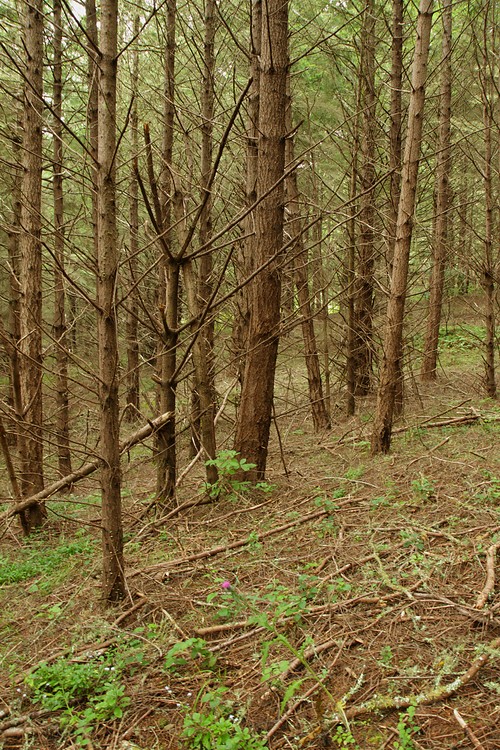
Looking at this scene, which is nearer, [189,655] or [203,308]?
[189,655]

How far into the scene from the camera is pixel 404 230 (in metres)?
6.02

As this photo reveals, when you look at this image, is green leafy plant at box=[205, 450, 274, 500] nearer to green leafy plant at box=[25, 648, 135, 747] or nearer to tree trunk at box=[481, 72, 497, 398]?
green leafy plant at box=[25, 648, 135, 747]

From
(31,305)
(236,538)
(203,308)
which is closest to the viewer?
(203,308)

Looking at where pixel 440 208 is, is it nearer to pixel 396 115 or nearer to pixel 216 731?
pixel 396 115

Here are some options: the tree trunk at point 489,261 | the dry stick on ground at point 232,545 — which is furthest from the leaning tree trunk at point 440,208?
the dry stick on ground at point 232,545

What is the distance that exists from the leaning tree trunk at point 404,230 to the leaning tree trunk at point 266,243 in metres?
1.67

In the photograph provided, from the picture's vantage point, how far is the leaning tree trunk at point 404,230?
5820 millimetres

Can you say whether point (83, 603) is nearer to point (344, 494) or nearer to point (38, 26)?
point (344, 494)

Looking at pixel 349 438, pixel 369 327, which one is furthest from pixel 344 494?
pixel 369 327

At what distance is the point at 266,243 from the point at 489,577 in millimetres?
3414

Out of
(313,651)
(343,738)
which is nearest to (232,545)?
(313,651)

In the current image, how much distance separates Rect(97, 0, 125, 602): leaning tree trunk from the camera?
2.75 metres

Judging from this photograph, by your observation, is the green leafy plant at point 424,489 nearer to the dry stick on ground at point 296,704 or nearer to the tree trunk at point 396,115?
the dry stick on ground at point 296,704

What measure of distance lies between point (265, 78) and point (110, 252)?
3.12 metres
